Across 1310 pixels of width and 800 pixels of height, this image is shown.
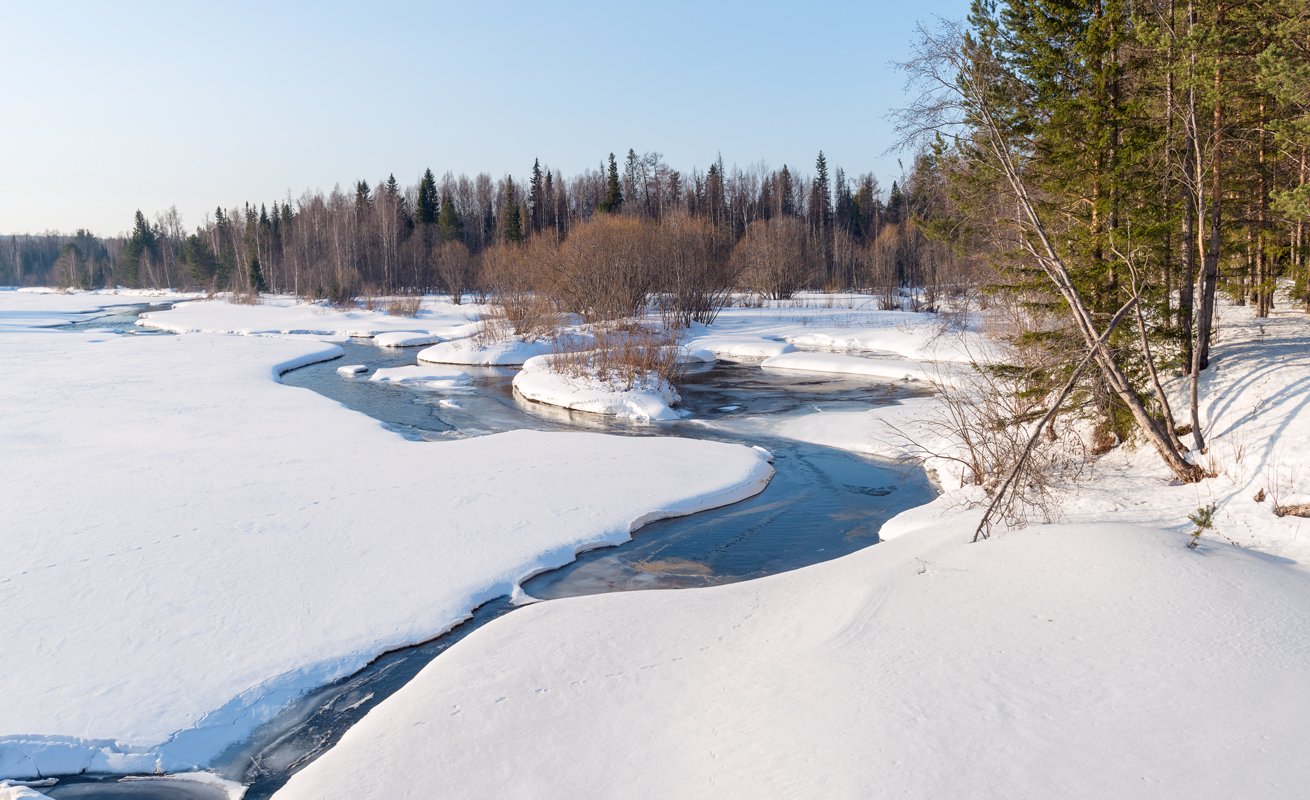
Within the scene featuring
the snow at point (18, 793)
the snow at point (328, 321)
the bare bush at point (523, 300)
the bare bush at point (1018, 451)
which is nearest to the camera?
the snow at point (18, 793)

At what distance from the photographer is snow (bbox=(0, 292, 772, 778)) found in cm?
543

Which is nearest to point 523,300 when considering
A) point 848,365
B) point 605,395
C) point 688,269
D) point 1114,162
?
point 688,269

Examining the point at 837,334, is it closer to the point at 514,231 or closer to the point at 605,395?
the point at 605,395

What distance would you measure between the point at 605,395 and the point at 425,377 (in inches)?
270

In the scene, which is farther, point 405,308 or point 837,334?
point 405,308

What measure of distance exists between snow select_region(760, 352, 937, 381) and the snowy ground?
1560 cm

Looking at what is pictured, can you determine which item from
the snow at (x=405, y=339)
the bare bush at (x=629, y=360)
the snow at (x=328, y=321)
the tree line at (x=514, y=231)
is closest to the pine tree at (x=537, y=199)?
the tree line at (x=514, y=231)

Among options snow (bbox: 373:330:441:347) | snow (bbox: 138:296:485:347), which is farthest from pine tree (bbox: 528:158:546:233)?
snow (bbox: 373:330:441:347)

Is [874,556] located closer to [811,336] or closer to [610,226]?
[811,336]

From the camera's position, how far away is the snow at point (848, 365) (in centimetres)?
2302

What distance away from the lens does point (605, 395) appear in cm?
1942

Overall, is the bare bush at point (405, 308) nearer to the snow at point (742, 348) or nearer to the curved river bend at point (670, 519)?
the snow at point (742, 348)

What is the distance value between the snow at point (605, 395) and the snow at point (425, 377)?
98.6 inches

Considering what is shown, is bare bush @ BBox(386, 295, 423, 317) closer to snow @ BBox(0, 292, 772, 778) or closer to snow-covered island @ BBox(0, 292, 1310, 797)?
snow @ BBox(0, 292, 772, 778)
